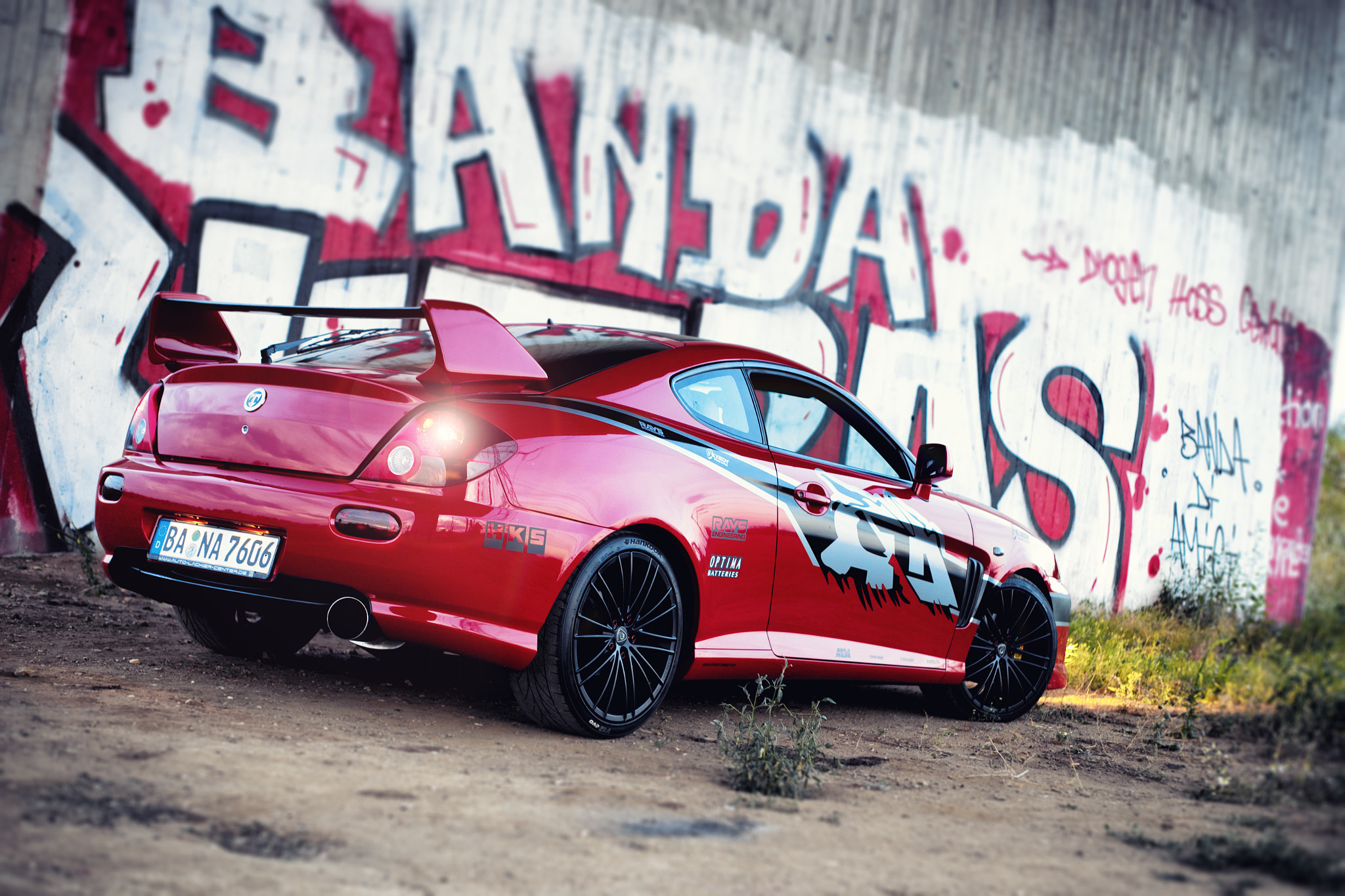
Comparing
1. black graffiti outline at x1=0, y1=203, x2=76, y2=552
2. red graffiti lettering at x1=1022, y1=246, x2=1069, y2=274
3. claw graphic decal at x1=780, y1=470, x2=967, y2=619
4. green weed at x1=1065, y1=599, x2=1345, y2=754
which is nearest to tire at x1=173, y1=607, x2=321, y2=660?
claw graphic decal at x1=780, y1=470, x2=967, y2=619

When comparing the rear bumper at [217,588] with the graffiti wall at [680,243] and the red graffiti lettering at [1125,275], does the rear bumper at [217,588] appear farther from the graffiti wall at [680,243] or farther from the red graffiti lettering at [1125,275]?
the red graffiti lettering at [1125,275]

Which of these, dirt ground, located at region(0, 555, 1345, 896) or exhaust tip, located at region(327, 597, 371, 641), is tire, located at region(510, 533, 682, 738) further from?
exhaust tip, located at region(327, 597, 371, 641)

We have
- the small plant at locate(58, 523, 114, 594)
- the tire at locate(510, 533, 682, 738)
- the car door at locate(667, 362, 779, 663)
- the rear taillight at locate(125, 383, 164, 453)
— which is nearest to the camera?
the tire at locate(510, 533, 682, 738)

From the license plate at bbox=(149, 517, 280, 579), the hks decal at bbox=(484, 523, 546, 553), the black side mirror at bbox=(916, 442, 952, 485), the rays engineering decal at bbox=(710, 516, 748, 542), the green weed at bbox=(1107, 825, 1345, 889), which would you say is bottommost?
the green weed at bbox=(1107, 825, 1345, 889)

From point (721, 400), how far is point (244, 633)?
2.01 metres

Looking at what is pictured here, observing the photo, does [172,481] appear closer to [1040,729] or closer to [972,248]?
[1040,729]

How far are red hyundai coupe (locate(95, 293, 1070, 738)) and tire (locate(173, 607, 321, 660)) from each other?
0.01m

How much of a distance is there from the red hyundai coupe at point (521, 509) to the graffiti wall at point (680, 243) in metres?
2.72

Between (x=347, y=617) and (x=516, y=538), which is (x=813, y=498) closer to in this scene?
(x=516, y=538)

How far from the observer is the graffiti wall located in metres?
6.61

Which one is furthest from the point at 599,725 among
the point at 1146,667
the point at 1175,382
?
the point at 1175,382

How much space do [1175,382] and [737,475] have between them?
8961 millimetres

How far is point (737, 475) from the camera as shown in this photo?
420 cm

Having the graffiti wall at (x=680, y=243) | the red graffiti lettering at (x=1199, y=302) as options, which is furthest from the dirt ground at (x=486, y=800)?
the red graffiti lettering at (x=1199, y=302)
